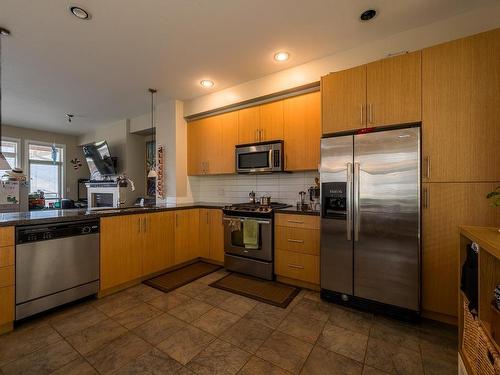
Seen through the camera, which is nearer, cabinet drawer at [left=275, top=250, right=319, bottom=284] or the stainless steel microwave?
cabinet drawer at [left=275, top=250, right=319, bottom=284]

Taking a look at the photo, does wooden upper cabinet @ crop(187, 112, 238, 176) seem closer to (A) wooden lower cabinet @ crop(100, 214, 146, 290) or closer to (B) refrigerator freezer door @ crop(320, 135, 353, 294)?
(A) wooden lower cabinet @ crop(100, 214, 146, 290)

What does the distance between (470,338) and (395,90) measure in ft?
6.12

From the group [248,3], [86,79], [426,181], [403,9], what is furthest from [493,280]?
[86,79]

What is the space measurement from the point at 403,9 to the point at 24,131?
7902mm

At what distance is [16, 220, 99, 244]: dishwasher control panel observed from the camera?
1908 mm

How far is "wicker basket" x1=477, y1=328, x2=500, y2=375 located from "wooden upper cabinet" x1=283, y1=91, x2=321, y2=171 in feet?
6.80

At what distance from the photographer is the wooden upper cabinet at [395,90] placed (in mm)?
1960

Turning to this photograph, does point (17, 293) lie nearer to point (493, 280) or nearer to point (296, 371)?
point (296, 371)

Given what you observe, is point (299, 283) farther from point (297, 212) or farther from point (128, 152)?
point (128, 152)

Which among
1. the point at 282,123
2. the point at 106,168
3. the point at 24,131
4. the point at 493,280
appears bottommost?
the point at 493,280

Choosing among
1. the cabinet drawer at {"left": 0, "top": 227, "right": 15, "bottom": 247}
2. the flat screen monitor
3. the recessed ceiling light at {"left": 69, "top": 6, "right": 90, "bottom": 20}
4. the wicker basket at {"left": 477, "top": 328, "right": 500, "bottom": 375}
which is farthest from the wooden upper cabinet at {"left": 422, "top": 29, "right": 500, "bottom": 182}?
the flat screen monitor

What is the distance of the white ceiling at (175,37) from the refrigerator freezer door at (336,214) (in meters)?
1.07

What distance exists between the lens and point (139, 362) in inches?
60.9

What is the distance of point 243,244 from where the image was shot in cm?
304
